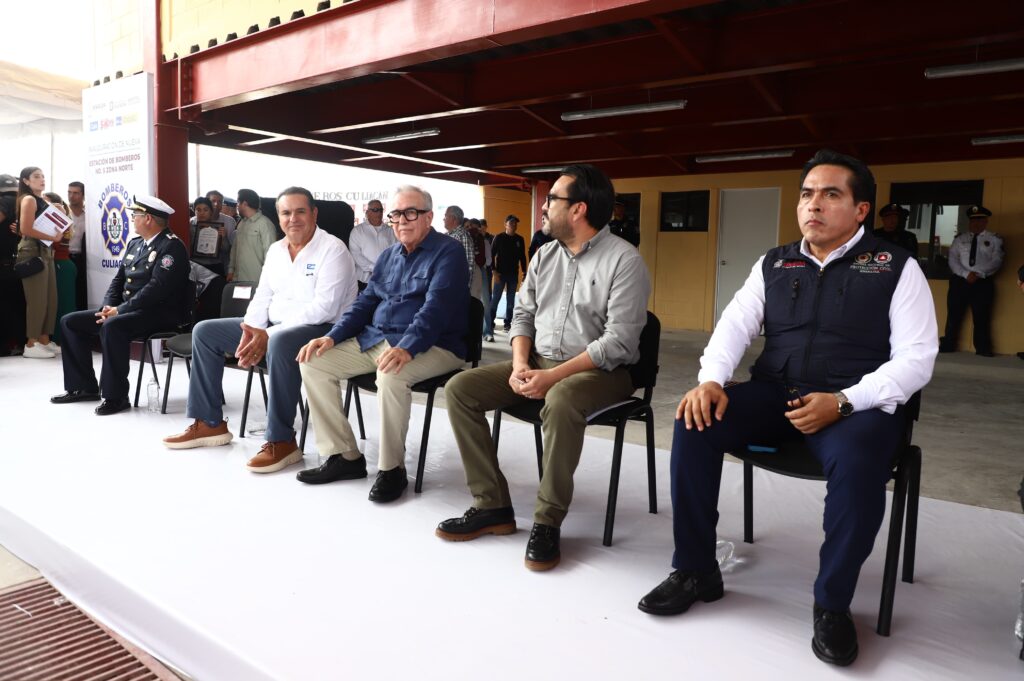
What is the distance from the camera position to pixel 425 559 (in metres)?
2.12

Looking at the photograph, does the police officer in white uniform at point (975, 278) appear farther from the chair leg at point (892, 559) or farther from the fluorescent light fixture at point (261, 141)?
the fluorescent light fixture at point (261, 141)

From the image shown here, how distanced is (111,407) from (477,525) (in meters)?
2.73

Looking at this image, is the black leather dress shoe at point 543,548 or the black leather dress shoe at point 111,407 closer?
the black leather dress shoe at point 543,548

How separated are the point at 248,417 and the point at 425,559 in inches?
87.4

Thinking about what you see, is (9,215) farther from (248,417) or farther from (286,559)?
(286,559)

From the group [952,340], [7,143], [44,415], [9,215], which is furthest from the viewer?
[952,340]

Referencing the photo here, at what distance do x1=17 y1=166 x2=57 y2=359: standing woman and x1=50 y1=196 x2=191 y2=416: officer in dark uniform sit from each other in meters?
2.09

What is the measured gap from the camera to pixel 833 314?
1.87 m

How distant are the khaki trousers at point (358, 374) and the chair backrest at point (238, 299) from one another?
112cm

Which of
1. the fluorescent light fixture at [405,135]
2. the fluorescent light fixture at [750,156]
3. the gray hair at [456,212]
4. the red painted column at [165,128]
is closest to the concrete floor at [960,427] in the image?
the gray hair at [456,212]

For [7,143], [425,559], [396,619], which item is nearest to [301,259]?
[425,559]

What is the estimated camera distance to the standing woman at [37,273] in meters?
5.70

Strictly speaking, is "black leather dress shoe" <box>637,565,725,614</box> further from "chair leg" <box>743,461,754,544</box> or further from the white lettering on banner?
the white lettering on banner

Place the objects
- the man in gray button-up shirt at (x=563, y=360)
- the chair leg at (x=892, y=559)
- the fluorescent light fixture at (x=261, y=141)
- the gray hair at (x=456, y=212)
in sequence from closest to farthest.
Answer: the chair leg at (x=892, y=559), the man in gray button-up shirt at (x=563, y=360), the gray hair at (x=456, y=212), the fluorescent light fixture at (x=261, y=141)
